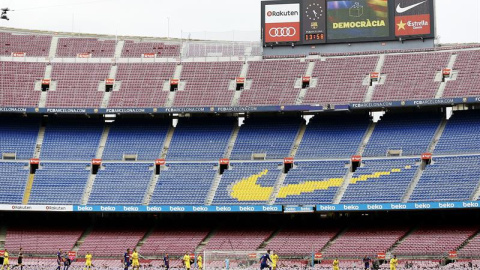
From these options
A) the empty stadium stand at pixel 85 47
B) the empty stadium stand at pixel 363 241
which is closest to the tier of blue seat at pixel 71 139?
the empty stadium stand at pixel 85 47

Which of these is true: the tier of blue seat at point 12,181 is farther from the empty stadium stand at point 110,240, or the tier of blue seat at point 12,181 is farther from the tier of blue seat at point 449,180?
the tier of blue seat at point 449,180

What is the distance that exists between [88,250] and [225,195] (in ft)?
37.3

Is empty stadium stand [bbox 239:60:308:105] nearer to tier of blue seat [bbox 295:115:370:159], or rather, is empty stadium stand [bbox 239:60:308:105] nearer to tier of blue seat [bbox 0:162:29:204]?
tier of blue seat [bbox 295:115:370:159]

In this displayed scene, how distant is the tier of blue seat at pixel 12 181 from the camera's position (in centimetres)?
6962

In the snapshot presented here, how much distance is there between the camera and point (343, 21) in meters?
77.4

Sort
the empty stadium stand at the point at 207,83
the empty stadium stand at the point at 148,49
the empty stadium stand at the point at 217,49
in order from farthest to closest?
the empty stadium stand at the point at 148,49, the empty stadium stand at the point at 217,49, the empty stadium stand at the point at 207,83

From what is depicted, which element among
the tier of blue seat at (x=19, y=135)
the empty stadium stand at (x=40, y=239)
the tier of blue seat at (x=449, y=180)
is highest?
the tier of blue seat at (x=19, y=135)

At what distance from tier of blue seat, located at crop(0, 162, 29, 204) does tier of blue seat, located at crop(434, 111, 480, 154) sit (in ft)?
109

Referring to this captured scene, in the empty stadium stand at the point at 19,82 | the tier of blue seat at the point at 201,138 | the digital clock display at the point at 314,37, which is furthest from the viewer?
the digital clock display at the point at 314,37

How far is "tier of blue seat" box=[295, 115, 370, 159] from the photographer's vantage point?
233 feet

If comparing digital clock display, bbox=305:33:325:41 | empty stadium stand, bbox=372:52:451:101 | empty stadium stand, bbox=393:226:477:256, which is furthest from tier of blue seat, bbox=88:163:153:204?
empty stadium stand, bbox=393:226:477:256

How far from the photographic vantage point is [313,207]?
65.4 meters

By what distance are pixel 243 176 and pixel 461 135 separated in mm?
17432

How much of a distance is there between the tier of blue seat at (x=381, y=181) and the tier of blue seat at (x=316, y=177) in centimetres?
123
